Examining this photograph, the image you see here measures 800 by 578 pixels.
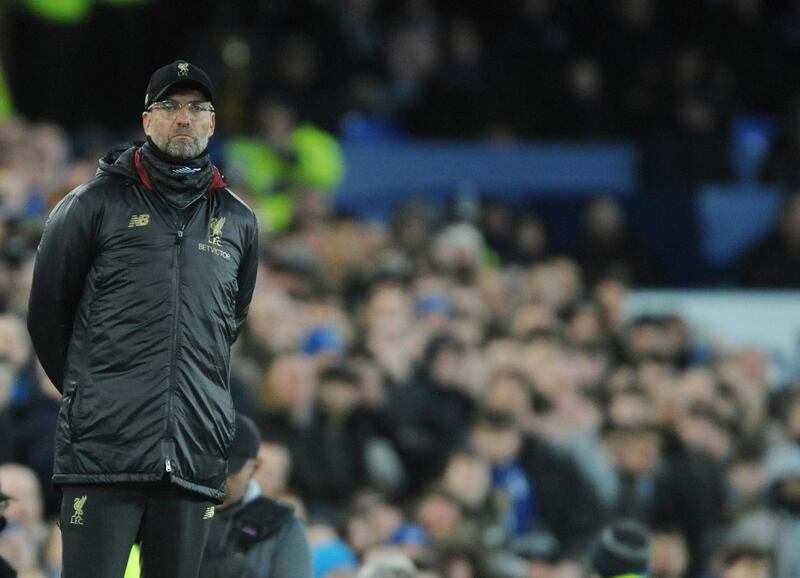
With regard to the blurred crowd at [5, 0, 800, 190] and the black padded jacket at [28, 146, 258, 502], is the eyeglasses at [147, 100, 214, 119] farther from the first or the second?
the blurred crowd at [5, 0, 800, 190]

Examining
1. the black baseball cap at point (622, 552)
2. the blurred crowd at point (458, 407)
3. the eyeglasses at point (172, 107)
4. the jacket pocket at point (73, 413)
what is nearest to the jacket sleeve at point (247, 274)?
the eyeglasses at point (172, 107)

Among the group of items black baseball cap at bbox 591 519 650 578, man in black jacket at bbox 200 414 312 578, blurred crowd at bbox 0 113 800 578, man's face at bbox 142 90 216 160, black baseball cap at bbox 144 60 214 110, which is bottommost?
blurred crowd at bbox 0 113 800 578

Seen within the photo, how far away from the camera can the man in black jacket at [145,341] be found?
4.01 m

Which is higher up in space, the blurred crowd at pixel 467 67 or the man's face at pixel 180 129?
the man's face at pixel 180 129

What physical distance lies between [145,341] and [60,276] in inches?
11.0

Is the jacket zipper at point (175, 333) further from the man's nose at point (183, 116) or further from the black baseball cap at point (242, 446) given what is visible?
the black baseball cap at point (242, 446)

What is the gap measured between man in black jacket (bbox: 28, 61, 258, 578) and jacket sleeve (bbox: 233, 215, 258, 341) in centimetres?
14

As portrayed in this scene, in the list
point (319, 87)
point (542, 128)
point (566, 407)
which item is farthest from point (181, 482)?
point (542, 128)

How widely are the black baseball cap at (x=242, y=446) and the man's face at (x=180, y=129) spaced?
3.52 ft

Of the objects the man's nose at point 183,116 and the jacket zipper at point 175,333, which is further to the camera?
the man's nose at point 183,116

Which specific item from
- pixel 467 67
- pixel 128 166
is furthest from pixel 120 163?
pixel 467 67

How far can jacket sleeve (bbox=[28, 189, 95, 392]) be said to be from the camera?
4105mm

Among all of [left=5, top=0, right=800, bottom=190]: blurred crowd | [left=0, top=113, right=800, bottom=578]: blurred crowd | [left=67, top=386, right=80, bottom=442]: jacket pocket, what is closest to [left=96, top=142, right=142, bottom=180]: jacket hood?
[left=67, top=386, right=80, bottom=442]: jacket pocket

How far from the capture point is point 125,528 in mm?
4039
